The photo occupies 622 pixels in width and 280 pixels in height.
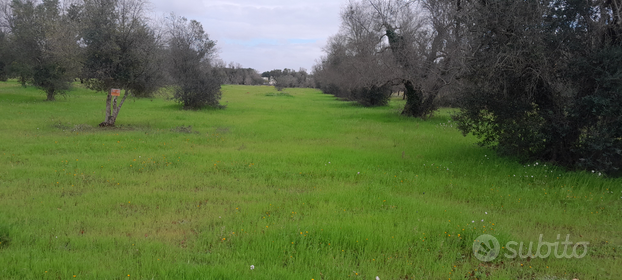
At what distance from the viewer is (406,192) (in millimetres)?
8031

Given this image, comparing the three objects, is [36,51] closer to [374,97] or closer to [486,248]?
[374,97]

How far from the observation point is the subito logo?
16.3 feet

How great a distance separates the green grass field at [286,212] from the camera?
4570 mm

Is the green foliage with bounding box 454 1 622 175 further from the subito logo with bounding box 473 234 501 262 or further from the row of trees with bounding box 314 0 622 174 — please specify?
the subito logo with bounding box 473 234 501 262

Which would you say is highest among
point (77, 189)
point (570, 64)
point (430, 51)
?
point (430, 51)

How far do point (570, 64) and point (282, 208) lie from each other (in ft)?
26.0

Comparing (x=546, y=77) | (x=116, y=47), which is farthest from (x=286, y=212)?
(x=116, y=47)

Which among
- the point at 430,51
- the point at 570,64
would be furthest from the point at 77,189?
the point at 430,51

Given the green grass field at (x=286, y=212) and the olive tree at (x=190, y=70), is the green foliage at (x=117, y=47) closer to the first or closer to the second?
the green grass field at (x=286, y=212)

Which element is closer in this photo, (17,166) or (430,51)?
(17,166)

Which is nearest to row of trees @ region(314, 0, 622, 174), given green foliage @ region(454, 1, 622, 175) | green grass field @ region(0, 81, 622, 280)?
green foliage @ region(454, 1, 622, 175)

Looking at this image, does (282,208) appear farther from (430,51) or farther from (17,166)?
(430,51)

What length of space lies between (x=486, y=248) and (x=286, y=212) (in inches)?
126

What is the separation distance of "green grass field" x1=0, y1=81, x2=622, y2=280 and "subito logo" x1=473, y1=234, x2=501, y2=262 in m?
0.08
